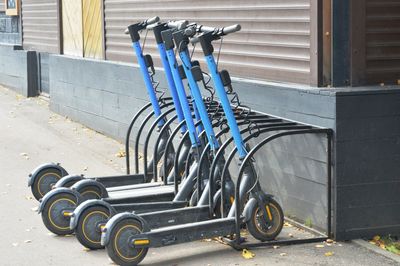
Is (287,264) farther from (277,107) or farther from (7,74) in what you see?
(7,74)

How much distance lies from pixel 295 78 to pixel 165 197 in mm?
1516

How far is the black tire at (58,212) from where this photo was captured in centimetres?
708

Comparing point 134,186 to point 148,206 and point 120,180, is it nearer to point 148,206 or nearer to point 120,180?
point 120,180

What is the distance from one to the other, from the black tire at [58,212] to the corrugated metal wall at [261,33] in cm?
219

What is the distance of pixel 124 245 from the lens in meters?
6.25

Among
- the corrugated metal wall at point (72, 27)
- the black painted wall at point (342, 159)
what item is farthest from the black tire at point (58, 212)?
the corrugated metal wall at point (72, 27)

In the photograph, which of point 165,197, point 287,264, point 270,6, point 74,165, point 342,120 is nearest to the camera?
point 287,264

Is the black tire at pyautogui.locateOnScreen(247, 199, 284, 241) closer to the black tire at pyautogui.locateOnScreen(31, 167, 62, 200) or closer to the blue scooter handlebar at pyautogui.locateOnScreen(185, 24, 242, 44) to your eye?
the blue scooter handlebar at pyautogui.locateOnScreen(185, 24, 242, 44)

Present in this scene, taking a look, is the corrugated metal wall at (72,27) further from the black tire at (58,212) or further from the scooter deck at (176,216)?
the scooter deck at (176,216)

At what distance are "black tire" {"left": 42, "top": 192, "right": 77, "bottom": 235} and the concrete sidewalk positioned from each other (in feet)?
0.27

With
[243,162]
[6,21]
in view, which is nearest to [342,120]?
[243,162]

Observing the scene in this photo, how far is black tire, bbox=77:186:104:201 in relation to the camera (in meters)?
7.49

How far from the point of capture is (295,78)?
7.61 meters

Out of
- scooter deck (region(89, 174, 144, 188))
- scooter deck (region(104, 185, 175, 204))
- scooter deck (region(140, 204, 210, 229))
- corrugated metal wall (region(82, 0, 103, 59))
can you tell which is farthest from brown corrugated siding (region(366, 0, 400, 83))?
corrugated metal wall (region(82, 0, 103, 59))
